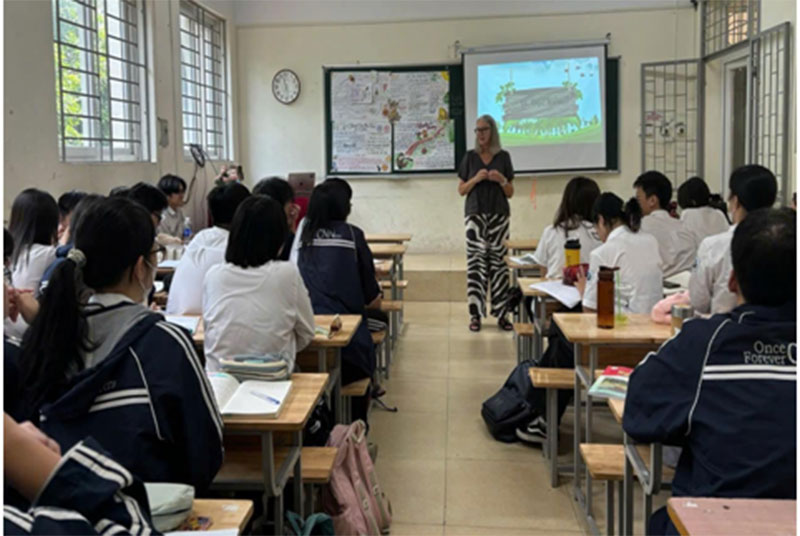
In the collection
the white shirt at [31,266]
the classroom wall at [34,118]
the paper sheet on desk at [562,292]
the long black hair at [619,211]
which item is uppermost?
the classroom wall at [34,118]

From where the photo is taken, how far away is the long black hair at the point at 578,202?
Answer: 4.00 m

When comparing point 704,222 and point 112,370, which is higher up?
point 704,222

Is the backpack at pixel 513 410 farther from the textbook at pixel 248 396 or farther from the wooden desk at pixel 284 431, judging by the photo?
the textbook at pixel 248 396

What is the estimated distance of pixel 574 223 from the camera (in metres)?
4.03

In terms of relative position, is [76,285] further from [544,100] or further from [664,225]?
[544,100]

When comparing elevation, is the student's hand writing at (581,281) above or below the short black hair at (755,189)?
below

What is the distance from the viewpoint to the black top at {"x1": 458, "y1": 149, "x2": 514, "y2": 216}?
18.1 feet

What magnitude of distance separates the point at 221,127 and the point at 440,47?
8.19 feet

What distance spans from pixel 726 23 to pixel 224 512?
6.98 metres

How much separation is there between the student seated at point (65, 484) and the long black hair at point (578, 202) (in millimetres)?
3375

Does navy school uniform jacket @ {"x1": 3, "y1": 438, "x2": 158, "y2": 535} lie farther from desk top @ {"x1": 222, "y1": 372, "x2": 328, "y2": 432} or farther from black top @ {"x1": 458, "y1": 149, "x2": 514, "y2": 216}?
black top @ {"x1": 458, "y1": 149, "x2": 514, "y2": 216}

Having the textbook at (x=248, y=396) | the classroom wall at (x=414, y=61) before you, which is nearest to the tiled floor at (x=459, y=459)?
the textbook at (x=248, y=396)

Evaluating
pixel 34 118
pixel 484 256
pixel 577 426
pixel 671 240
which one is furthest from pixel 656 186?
pixel 34 118

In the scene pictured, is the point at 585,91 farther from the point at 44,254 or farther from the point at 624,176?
the point at 44,254
